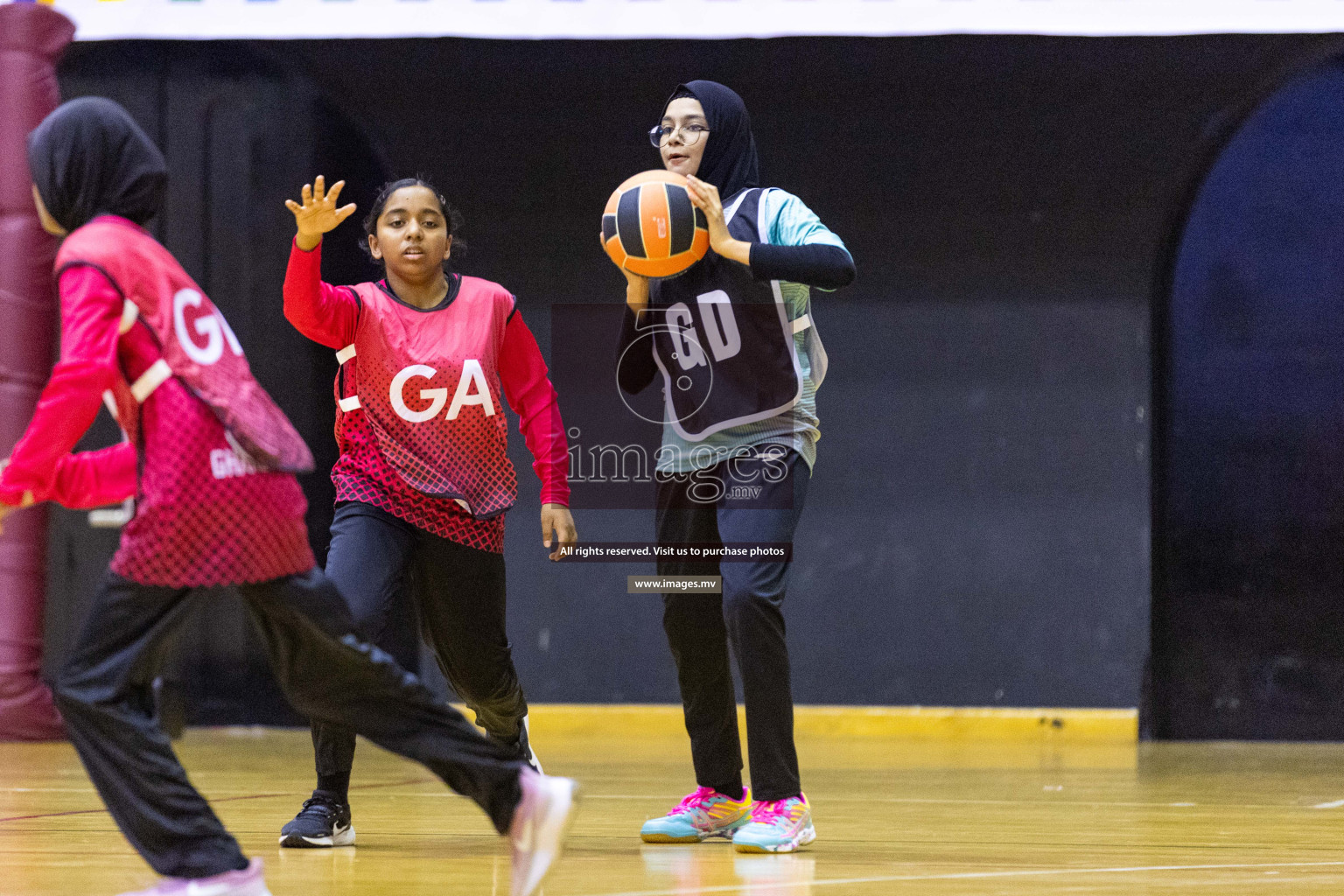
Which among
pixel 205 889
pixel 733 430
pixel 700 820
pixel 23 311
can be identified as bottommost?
pixel 700 820

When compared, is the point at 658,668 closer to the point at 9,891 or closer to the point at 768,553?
the point at 768,553

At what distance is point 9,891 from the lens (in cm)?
266

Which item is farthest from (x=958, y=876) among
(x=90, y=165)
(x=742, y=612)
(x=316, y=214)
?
(x=90, y=165)

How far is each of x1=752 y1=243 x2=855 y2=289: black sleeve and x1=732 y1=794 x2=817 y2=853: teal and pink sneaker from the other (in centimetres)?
115

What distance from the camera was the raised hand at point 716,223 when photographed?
10.3 ft

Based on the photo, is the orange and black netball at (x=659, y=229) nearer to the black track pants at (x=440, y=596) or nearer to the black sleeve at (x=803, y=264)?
the black sleeve at (x=803, y=264)

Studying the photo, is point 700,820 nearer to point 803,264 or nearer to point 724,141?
point 803,264

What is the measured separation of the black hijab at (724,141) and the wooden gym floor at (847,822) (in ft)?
5.16

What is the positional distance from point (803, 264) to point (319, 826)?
5.43 ft

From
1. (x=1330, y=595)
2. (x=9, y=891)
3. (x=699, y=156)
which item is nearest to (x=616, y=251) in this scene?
(x=699, y=156)

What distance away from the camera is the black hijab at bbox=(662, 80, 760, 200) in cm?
345

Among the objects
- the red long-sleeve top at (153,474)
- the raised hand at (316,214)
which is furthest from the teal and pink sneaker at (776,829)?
the raised hand at (316,214)

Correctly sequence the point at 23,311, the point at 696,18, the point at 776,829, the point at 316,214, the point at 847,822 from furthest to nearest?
the point at 23,311 < the point at 696,18 < the point at 847,822 < the point at 776,829 < the point at 316,214

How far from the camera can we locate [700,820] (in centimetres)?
341
